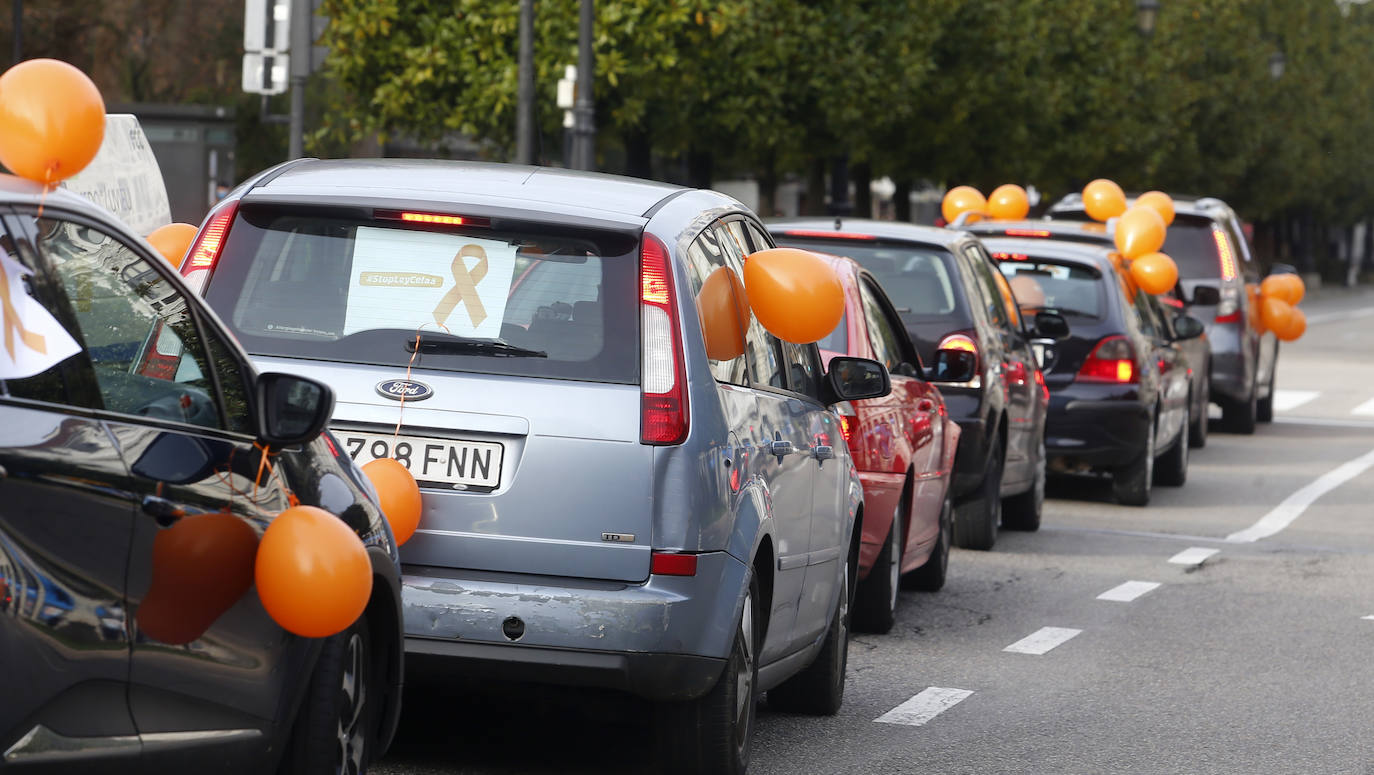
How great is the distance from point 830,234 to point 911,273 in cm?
52

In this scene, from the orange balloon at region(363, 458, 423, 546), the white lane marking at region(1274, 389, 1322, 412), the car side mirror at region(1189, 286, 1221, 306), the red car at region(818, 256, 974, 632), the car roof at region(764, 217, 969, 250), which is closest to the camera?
the orange balloon at region(363, 458, 423, 546)

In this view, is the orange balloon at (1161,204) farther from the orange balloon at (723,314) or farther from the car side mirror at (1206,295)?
the orange balloon at (723,314)

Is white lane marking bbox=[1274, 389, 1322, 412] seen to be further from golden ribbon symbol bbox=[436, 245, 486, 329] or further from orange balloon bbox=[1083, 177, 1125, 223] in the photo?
golden ribbon symbol bbox=[436, 245, 486, 329]

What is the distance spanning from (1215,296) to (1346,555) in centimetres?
729

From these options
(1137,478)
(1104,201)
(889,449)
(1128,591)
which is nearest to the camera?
(889,449)

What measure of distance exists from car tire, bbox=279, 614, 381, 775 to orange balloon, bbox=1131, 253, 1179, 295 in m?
12.5

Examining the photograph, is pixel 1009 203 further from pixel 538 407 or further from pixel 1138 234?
pixel 538 407

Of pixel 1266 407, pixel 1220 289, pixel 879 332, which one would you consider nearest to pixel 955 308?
pixel 879 332

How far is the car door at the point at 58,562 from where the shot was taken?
358 centimetres

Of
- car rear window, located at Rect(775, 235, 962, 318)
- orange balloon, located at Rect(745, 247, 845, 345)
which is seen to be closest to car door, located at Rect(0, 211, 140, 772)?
orange balloon, located at Rect(745, 247, 845, 345)

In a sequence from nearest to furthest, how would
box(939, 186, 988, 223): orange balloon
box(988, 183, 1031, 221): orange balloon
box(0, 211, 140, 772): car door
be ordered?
box(0, 211, 140, 772): car door → box(988, 183, 1031, 221): orange balloon → box(939, 186, 988, 223): orange balloon

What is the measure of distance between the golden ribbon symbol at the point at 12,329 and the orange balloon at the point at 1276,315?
63.8 ft

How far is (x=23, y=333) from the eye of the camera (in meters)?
3.76

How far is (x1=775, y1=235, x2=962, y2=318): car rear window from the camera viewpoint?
453 inches
